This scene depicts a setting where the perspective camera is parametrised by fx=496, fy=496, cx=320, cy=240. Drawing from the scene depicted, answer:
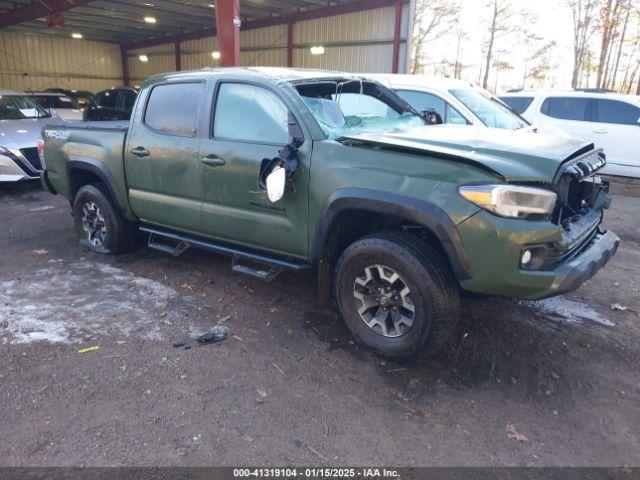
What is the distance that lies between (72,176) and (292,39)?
15586mm

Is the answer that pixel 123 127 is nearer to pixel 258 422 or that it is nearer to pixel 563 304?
pixel 258 422

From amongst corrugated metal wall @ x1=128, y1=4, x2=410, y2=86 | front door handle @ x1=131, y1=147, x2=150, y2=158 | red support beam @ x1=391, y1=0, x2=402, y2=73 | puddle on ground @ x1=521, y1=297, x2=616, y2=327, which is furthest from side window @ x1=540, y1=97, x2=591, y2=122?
front door handle @ x1=131, y1=147, x2=150, y2=158

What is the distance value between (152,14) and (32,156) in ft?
43.4

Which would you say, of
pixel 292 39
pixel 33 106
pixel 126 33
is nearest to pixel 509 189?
pixel 33 106

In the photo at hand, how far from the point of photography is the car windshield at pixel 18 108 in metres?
9.41

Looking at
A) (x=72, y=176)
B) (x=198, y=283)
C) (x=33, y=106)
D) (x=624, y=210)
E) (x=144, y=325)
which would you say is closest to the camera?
(x=144, y=325)

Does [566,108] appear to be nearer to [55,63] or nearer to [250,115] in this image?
[250,115]

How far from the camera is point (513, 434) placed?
2695 millimetres

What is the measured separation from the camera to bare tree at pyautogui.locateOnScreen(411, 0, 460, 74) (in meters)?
28.9

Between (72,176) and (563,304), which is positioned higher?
(72,176)

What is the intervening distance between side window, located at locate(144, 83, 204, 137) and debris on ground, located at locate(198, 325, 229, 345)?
1667 mm

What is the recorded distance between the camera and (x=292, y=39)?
19.2 metres

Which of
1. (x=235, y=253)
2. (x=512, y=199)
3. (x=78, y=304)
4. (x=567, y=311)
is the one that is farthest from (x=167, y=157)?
(x=567, y=311)

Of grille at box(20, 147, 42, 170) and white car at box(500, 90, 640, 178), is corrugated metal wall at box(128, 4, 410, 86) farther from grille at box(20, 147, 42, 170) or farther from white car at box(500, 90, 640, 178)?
grille at box(20, 147, 42, 170)
